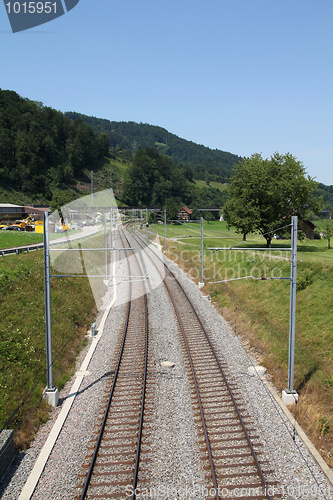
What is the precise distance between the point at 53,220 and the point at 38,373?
198 feet

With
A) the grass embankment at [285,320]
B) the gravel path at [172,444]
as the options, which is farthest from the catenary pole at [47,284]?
the grass embankment at [285,320]

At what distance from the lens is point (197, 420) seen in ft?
36.7

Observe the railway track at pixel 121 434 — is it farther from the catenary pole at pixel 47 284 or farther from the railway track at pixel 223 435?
the catenary pole at pixel 47 284

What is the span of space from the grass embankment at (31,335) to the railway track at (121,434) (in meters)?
2.18

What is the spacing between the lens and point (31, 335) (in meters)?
16.3

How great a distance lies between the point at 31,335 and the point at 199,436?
31.7ft

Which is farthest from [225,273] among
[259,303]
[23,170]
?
[23,170]

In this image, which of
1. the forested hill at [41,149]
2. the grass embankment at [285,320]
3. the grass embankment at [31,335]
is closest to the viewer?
the grass embankment at [31,335]

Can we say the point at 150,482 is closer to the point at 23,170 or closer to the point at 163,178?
the point at 23,170

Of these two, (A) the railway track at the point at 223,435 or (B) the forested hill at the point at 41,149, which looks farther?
(B) the forested hill at the point at 41,149

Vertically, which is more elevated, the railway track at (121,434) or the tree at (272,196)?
the tree at (272,196)

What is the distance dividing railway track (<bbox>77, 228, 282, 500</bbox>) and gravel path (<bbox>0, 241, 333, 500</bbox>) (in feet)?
0.93

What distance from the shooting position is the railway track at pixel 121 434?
8.44 metres

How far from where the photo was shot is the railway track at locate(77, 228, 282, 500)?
8414 mm
